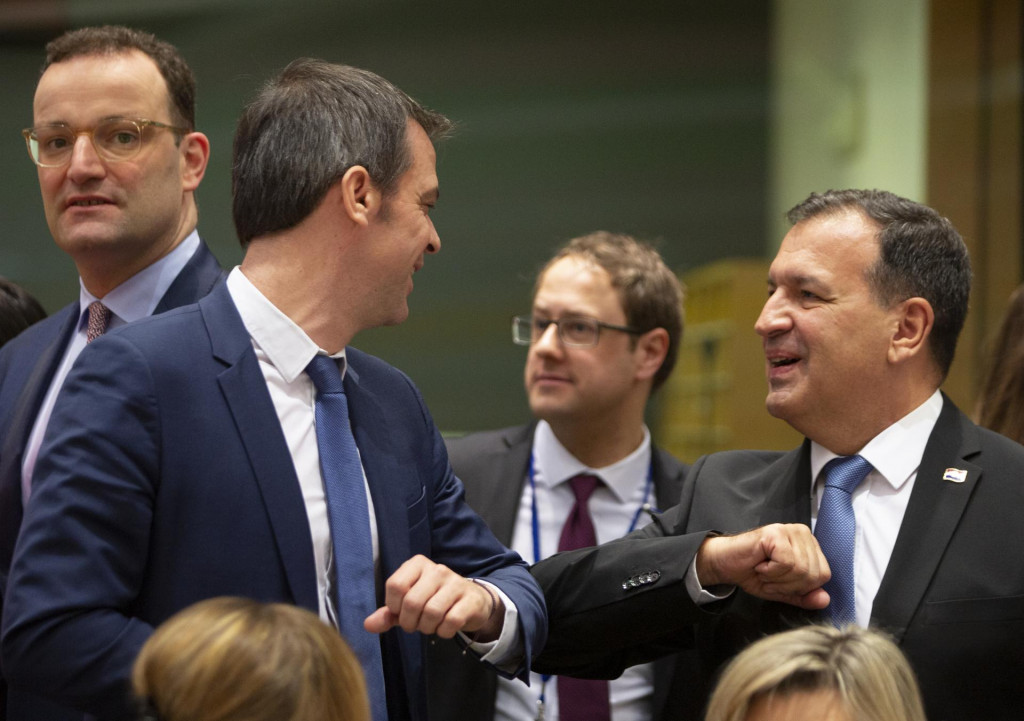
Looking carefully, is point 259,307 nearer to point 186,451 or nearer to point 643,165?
point 186,451

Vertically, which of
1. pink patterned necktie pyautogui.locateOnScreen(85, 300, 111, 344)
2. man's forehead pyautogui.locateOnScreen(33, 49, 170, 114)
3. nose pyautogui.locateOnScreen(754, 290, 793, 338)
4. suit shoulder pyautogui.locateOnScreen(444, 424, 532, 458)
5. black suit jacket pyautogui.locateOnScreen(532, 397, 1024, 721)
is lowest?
suit shoulder pyautogui.locateOnScreen(444, 424, 532, 458)

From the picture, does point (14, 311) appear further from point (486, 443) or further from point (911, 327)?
point (911, 327)

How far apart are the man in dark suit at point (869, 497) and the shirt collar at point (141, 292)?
1.01m

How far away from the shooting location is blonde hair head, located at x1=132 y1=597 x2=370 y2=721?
1383 millimetres

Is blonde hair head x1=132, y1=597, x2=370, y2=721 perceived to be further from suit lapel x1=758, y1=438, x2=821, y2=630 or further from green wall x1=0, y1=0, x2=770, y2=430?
green wall x1=0, y1=0, x2=770, y2=430

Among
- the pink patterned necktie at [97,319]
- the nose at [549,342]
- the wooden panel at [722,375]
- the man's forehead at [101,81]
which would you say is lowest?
the wooden panel at [722,375]

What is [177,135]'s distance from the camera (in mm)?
2762

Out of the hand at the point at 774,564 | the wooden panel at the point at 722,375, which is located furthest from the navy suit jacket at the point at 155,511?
the wooden panel at the point at 722,375

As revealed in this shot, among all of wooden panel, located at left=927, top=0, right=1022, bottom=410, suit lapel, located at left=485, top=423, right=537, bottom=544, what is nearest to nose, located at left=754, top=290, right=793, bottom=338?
suit lapel, located at left=485, top=423, right=537, bottom=544

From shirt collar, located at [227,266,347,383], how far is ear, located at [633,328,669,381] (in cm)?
181

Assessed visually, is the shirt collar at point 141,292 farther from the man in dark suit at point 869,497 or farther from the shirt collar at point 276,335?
the man in dark suit at point 869,497

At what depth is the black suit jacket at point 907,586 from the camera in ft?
6.86

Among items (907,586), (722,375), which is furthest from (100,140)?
(722,375)

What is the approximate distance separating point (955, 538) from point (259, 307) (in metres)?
1.27
